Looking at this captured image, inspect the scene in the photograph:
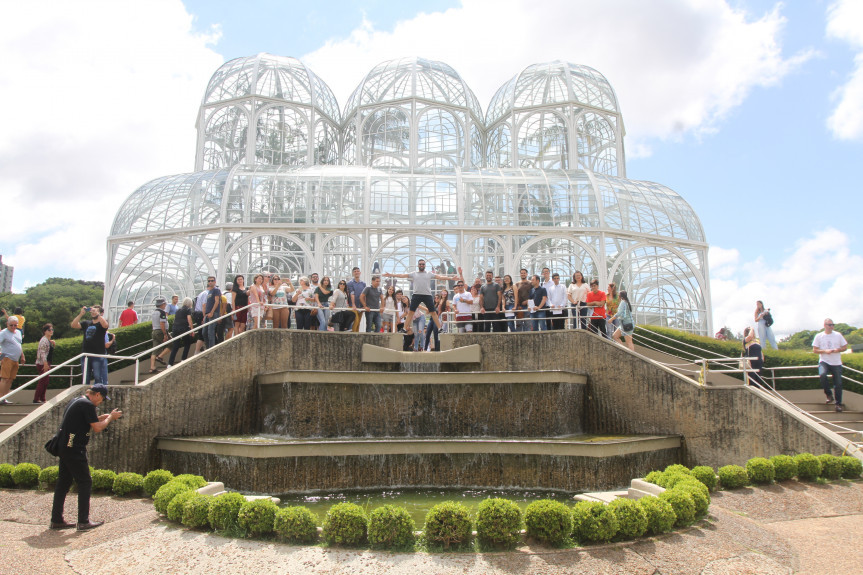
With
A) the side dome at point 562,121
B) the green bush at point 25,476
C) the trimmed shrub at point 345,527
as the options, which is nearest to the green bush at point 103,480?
the green bush at point 25,476

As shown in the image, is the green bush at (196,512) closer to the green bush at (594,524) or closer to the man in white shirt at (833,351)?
the green bush at (594,524)

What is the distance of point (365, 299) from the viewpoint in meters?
15.2

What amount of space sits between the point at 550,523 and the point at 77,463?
5100mm

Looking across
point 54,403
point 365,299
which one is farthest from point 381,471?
point 365,299

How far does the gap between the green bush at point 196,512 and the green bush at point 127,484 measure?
81.6 inches

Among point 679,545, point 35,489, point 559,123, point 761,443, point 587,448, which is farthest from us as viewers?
point 559,123

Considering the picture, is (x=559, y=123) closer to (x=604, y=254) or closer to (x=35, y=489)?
(x=604, y=254)

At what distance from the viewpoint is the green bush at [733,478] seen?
28.6ft

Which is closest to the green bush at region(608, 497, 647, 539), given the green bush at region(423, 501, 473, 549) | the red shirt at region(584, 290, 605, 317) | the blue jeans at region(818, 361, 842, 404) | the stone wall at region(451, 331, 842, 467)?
the green bush at region(423, 501, 473, 549)

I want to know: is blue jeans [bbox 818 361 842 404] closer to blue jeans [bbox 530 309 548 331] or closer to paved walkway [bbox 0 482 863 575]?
blue jeans [bbox 530 309 548 331]

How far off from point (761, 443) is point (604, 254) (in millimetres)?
13408

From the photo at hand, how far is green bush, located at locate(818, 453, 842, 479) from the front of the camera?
902cm

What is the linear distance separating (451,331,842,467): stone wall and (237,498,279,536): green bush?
25.4 feet

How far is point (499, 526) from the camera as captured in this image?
6039mm
